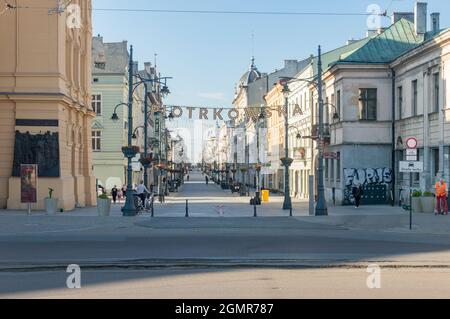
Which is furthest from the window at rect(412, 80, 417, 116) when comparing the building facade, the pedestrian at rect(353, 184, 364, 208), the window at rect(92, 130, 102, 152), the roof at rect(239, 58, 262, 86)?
the roof at rect(239, 58, 262, 86)

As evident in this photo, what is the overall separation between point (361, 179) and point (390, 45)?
31.5 feet

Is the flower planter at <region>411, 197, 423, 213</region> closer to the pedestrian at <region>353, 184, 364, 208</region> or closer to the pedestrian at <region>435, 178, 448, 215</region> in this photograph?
the pedestrian at <region>435, 178, 448, 215</region>

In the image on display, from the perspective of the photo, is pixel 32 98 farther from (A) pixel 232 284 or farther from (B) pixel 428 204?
(A) pixel 232 284

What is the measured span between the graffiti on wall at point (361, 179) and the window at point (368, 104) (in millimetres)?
3484

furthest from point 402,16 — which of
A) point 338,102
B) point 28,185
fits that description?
point 28,185

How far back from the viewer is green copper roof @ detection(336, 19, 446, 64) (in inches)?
1764

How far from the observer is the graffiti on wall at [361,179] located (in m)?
44.2

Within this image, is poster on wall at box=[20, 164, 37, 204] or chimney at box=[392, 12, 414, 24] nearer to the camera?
poster on wall at box=[20, 164, 37, 204]

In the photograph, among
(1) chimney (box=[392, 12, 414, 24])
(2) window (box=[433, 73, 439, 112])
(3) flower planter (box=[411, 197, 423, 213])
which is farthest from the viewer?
(1) chimney (box=[392, 12, 414, 24])

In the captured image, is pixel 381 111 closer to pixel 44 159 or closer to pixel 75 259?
pixel 44 159

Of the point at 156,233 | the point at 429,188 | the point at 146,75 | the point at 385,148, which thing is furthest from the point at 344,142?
the point at 146,75

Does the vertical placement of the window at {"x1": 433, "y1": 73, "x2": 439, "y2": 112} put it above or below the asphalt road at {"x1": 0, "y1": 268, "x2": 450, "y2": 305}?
above

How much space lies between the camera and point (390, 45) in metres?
46.2

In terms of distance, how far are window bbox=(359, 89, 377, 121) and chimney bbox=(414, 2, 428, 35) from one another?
6165 mm
